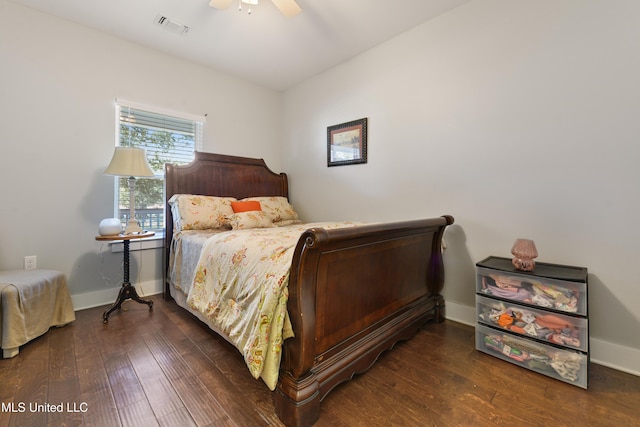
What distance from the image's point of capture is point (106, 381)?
5.07 feet

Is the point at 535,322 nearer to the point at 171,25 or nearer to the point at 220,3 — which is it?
the point at 220,3

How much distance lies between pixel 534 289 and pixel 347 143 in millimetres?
2173

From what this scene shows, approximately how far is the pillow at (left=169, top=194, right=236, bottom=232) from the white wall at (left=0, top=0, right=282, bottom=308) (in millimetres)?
603

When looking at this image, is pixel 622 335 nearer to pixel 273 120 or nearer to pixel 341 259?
pixel 341 259

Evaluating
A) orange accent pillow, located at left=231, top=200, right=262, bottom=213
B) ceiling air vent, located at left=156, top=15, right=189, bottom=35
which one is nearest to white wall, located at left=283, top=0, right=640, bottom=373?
orange accent pillow, located at left=231, top=200, right=262, bottom=213

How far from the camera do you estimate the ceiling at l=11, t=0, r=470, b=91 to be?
2271mm

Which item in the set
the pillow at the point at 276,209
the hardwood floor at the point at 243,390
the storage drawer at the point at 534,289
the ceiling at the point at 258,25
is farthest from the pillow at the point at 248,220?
the storage drawer at the point at 534,289

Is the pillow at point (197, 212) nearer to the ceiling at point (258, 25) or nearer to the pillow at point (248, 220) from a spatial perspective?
the pillow at point (248, 220)

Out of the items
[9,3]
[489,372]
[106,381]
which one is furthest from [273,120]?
[489,372]

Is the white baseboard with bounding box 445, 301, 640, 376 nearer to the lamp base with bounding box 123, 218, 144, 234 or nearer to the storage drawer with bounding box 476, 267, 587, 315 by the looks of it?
the storage drawer with bounding box 476, 267, 587, 315

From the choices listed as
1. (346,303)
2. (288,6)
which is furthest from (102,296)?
(288,6)

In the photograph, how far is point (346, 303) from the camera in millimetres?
1551

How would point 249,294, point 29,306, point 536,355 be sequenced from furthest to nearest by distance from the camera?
point 29,306
point 536,355
point 249,294

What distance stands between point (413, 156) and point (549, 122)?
1.00m
